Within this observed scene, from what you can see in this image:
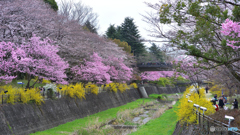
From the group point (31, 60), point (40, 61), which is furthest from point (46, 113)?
point (31, 60)

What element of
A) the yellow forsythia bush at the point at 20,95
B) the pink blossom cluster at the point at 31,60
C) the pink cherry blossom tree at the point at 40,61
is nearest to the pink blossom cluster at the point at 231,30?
the pink blossom cluster at the point at 31,60

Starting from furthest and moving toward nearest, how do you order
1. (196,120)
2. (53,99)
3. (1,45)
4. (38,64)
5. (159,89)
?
1. (159,89)
2. (53,99)
3. (38,64)
4. (1,45)
5. (196,120)

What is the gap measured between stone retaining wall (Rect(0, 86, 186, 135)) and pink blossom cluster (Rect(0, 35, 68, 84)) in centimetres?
216

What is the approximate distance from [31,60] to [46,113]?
4.27 metres

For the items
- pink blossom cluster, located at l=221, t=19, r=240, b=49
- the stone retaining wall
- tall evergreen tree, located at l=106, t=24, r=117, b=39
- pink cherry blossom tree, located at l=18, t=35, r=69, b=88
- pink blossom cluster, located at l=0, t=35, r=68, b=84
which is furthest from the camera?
tall evergreen tree, located at l=106, t=24, r=117, b=39

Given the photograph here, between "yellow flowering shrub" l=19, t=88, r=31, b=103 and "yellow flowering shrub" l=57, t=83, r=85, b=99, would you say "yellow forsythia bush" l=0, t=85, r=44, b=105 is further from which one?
"yellow flowering shrub" l=57, t=83, r=85, b=99

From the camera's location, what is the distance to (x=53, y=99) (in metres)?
19.6

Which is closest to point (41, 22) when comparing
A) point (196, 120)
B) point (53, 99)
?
point (53, 99)

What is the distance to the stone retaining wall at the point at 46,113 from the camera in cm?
1364

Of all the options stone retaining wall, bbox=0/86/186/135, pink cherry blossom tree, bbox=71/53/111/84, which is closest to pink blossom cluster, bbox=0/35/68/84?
stone retaining wall, bbox=0/86/186/135

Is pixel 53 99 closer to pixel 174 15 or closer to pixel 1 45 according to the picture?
pixel 1 45

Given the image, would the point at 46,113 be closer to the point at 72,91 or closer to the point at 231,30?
the point at 72,91

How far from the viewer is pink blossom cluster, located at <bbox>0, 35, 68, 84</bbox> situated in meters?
14.9

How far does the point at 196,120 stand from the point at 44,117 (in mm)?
11203
